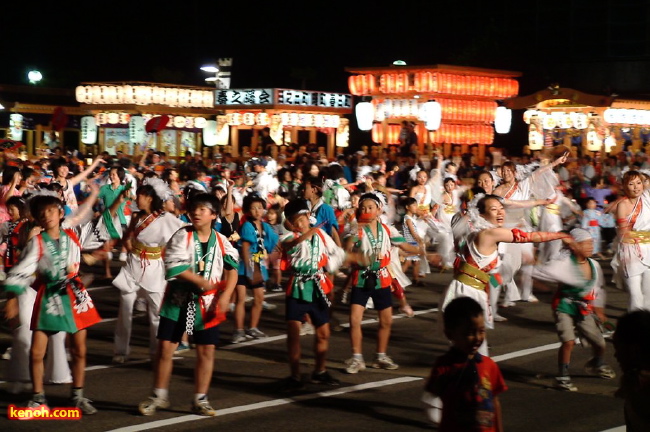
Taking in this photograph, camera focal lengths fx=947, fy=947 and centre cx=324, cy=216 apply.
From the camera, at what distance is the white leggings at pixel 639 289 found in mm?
10188

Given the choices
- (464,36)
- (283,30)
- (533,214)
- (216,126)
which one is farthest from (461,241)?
(283,30)

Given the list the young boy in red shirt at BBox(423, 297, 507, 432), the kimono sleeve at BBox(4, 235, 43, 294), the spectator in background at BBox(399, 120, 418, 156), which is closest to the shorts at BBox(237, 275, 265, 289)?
the kimono sleeve at BBox(4, 235, 43, 294)

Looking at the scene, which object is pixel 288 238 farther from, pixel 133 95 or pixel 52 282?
pixel 133 95

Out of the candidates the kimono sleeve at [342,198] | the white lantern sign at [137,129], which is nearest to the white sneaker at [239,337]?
the kimono sleeve at [342,198]

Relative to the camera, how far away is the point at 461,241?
8.09 m

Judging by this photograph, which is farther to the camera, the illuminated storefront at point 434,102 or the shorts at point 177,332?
the illuminated storefront at point 434,102

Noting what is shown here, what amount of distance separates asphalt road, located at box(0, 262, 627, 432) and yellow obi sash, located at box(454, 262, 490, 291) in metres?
1.01

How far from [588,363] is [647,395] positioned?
4.91m

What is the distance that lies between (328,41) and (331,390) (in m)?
51.6

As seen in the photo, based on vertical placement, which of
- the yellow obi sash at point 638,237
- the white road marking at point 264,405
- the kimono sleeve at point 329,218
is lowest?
the white road marking at point 264,405

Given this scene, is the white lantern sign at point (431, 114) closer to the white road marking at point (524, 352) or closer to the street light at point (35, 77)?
the white road marking at point (524, 352)

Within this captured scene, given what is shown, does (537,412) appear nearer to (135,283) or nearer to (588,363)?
(588,363)

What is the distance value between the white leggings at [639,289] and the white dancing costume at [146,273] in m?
4.84

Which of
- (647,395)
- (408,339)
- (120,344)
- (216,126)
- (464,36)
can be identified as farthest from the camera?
(464,36)
